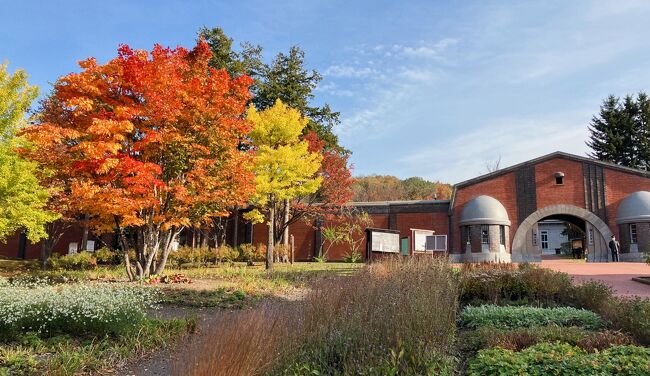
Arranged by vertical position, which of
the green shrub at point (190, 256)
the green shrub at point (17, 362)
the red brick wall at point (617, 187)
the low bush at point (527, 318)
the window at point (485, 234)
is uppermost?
the red brick wall at point (617, 187)

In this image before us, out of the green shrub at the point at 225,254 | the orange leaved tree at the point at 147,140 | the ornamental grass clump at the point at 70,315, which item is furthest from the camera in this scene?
the green shrub at the point at 225,254

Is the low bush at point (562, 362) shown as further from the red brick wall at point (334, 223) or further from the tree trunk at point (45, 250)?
the red brick wall at point (334, 223)

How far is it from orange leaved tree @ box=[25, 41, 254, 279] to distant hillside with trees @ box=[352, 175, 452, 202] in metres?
34.9

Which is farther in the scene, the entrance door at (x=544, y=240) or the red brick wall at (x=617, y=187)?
the entrance door at (x=544, y=240)

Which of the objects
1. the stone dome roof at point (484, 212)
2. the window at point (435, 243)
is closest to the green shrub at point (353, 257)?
the stone dome roof at point (484, 212)

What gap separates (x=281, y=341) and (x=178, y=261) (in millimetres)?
19717

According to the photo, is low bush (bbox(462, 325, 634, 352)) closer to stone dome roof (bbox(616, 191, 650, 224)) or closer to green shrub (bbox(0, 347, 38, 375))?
green shrub (bbox(0, 347, 38, 375))

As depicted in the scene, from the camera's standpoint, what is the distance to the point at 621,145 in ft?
144

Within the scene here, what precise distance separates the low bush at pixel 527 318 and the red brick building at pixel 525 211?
20.8 m

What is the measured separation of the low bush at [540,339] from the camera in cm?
509

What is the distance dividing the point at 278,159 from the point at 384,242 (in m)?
5.47

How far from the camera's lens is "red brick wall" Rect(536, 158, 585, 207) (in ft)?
94.2

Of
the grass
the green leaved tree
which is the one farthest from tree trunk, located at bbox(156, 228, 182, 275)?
the grass

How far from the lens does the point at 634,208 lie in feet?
88.5
